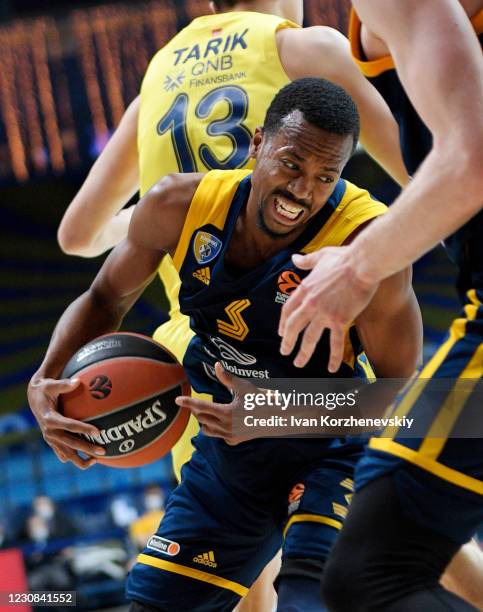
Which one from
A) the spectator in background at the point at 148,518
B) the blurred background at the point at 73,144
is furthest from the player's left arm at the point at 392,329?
the spectator in background at the point at 148,518

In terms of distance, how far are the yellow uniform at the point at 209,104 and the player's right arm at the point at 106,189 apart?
233mm

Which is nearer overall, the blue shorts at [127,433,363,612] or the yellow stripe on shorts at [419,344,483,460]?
the yellow stripe on shorts at [419,344,483,460]

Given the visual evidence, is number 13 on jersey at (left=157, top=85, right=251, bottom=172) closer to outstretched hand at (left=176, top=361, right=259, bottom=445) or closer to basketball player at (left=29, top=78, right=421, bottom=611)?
basketball player at (left=29, top=78, right=421, bottom=611)

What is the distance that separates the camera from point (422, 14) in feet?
5.62

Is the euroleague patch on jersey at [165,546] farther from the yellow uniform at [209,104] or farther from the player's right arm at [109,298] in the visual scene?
the yellow uniform at [209,104]

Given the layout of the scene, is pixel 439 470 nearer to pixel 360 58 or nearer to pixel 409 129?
pixel 409 129

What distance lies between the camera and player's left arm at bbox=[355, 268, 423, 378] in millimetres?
2379

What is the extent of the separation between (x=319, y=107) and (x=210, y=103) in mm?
677

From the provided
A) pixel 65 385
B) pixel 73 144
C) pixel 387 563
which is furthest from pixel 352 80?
pixel 73 144

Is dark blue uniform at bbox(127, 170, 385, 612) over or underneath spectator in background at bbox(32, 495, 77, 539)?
over

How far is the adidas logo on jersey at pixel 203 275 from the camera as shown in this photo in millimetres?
2623

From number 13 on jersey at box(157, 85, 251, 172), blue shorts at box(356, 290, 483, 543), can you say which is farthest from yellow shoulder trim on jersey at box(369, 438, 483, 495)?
number 13 on jersey at box(157, 85, 251, 172)

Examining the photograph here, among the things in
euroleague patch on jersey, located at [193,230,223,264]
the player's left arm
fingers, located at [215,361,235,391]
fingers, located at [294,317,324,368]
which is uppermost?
fingers, located at [294,317,324,368]

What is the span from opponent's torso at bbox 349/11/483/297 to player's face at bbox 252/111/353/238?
350mm
